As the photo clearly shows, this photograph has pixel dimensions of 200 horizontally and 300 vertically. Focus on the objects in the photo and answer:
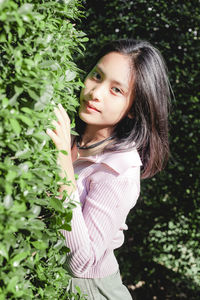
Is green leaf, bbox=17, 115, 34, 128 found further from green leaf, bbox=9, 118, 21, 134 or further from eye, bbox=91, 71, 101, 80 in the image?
eye, bbox=91, 71, 101, 80

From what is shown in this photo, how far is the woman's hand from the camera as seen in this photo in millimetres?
1529

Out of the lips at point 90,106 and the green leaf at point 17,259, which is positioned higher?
the lips at point 90,106

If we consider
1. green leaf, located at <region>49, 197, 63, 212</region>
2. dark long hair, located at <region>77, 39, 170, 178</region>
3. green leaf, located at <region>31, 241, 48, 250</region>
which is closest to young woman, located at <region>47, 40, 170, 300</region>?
dark long hair, located at <region>77, 39, 170, 178</region>

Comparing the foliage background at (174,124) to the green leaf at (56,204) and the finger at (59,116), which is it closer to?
the finger at (59,116)

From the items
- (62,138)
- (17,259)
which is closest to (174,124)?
(62,138)

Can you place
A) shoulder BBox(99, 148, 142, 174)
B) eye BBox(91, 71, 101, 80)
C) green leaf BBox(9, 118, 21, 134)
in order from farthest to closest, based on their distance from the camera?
eye BBox(91, 71, 101, 80), shoulder BBox(99, 148, 142, 174), green leaf BBox(9, 118, 21, 134)

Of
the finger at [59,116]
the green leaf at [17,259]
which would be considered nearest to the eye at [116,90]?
the finger at [59,116]

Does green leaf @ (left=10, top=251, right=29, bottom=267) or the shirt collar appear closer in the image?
green leaf @ (left=10, top=251, right=29, bottom=267)

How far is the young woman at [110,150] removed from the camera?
177cm

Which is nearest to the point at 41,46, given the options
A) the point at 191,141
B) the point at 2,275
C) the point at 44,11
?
the point at 44,11

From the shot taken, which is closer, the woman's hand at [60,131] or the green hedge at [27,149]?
the green hedge at [27,149]

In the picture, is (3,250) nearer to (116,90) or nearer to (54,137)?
(54,137)

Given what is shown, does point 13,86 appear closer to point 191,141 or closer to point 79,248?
point 79,248

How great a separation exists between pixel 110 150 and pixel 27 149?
1079 mm
